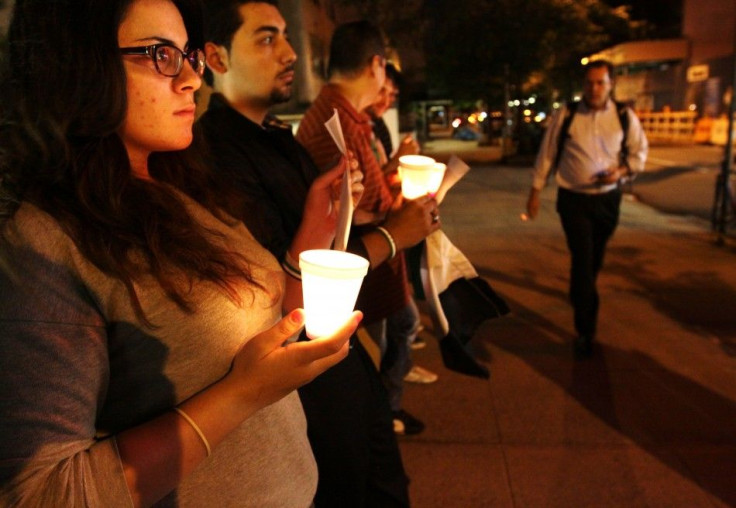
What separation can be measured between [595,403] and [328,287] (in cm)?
325

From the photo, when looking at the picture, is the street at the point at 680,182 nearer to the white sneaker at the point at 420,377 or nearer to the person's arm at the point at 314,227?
the white sneaker at the point at 420,377

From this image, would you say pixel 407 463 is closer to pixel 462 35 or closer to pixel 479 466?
pixel 479 466

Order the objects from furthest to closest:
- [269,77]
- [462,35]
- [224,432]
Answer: [462,35] → [269,77] → [224,432]

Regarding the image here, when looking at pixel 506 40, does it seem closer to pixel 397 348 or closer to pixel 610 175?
pixel 610 175

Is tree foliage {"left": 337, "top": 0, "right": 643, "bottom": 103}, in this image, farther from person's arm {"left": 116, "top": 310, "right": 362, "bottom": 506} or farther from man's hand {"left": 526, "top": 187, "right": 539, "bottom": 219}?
person's arm {"left": 116, "top": 310, "right": 362, "bottom": 506}

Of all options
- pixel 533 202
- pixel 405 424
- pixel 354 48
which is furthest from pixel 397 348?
pixel 533 202

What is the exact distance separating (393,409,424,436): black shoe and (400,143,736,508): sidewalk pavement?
0.18 feet

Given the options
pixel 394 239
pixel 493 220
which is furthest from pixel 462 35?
pixel 394 239

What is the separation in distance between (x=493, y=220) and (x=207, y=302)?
946 centimetres

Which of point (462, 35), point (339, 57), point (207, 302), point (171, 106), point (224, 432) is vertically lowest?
point (224, 432)

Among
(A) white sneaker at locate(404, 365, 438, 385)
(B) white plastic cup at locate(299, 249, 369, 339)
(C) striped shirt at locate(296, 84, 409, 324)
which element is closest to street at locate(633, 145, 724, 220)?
A: (A) white sneaker at locate(404, 365, 438, 385)

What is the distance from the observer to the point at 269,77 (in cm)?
236

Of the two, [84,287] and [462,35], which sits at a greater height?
[462,35]

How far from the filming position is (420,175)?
225 cm
